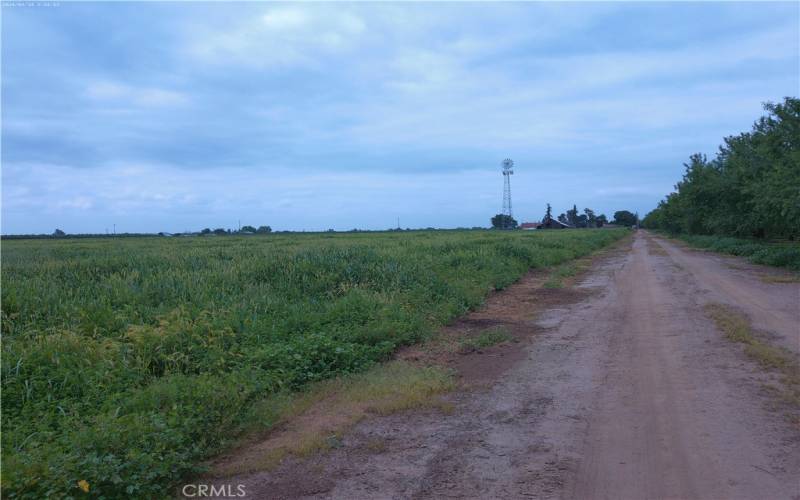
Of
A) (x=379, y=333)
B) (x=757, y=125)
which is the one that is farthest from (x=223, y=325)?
(x=757, y=125)

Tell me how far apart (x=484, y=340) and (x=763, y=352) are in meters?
4.23

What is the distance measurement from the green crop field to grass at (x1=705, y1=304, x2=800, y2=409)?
5291mm

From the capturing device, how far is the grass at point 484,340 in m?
9.92

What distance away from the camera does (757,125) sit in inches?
1297

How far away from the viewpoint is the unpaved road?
14.8 feet

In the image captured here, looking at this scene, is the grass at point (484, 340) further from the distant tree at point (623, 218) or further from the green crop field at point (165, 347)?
the distant tree at point (623, 218)

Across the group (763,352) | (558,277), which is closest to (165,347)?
(763,352)

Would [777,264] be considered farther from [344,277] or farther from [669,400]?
[669,400]

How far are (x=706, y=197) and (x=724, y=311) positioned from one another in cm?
3079

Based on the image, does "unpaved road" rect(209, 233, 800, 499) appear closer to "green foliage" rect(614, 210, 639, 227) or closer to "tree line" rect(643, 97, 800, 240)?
"tree line" rect(643, 97, 800, 240)

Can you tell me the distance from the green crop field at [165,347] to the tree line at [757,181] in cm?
1506

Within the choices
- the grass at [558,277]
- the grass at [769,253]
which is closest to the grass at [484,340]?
the grass at [558,277]

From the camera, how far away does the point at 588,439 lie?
5.41 metres

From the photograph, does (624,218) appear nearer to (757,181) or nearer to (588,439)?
(757,181)
